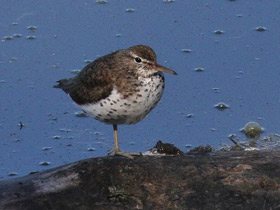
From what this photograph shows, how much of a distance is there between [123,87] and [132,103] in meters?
0.16

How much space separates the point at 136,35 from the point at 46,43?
1.07m

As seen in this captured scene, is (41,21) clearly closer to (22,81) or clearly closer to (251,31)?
(22,81)

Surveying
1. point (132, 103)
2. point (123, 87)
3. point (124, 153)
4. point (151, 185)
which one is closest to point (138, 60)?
point (123, 87)

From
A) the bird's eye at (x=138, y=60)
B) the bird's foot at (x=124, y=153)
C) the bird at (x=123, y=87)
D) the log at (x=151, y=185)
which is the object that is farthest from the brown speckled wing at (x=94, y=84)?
the log at (x=151, y=185)

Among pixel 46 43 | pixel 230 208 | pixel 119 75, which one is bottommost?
pixel 230 208

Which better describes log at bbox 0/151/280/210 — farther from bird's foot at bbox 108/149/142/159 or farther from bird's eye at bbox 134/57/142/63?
bird's eye at bbox 134/57/142/63

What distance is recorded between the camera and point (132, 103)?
6254 millimetres

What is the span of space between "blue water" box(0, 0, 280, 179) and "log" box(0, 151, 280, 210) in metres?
1.26

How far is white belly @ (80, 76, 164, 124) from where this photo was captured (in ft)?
20.5

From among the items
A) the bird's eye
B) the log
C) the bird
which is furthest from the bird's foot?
the bird's eye

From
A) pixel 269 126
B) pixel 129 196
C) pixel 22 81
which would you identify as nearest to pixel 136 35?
pixel 22 81

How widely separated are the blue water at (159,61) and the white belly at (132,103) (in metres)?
1.02

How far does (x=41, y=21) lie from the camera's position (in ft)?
31.0

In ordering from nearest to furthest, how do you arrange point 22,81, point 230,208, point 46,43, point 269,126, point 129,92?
point 230,208 < point 129,92 < point 269,126 < point 22,81 < point 46,43
